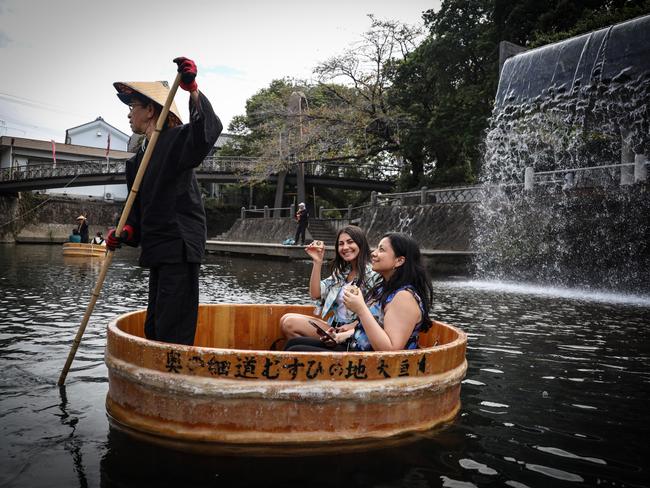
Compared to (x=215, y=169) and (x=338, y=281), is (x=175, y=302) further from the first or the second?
(x=215, y=169)

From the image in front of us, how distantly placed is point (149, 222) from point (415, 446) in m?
2.36

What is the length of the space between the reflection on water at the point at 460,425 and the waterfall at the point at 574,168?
21.4ft

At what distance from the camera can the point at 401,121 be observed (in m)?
27.1

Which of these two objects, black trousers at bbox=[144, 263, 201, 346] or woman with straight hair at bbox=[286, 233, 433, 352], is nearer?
woman with straight hair at bbox=[286, 233, 433, 352]

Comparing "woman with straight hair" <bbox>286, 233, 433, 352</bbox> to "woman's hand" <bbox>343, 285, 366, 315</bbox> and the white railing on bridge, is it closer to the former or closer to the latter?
"woman's hand" <bbox>343, 285, 366, 315</bbox>

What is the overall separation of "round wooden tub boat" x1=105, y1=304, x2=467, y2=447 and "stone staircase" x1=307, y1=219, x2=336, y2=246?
87.9 ft

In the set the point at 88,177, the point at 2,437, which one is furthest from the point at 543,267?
the point at 88,177

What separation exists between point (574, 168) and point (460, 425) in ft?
49.4

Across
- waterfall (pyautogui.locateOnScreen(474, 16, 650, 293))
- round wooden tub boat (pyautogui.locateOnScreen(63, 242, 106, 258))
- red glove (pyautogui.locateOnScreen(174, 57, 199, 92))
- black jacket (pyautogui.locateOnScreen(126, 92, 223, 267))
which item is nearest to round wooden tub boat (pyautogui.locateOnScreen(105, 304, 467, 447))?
black jacket (pyautogui.locateOnScreen(126, 92, 223, 267))

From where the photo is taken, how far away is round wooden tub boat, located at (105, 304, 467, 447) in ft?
10.6

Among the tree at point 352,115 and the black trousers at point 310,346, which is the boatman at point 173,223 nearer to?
the black trousers at point 310,346

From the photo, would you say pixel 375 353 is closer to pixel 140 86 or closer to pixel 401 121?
pixel 140 86

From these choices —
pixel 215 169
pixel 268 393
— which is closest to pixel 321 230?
pixel 215 169

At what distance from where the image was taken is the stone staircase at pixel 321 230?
31.2 metres
